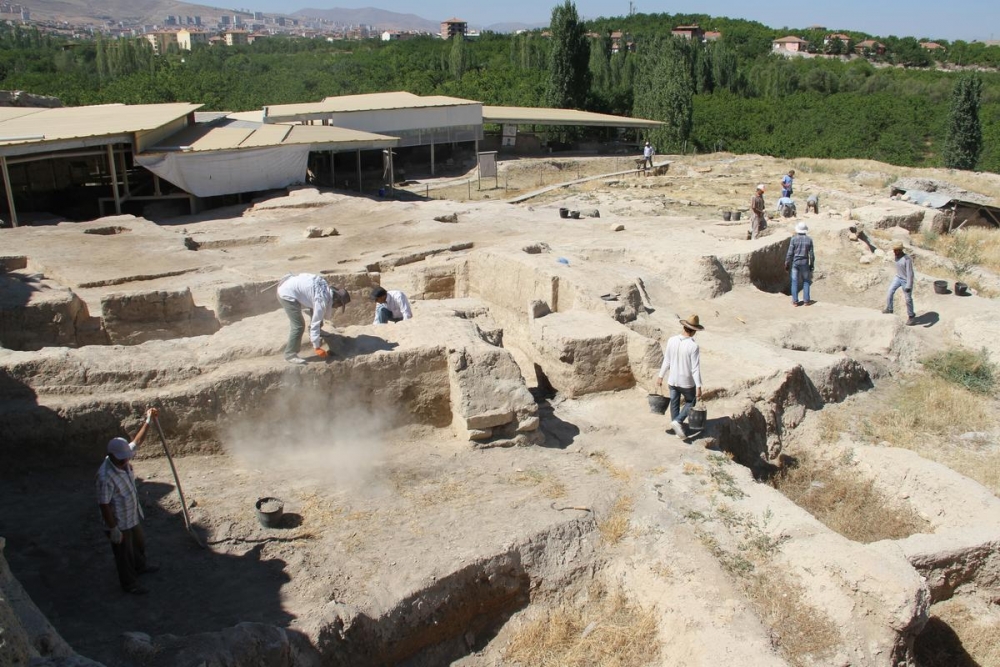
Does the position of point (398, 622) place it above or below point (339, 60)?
below

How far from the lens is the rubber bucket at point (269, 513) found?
6.81 m

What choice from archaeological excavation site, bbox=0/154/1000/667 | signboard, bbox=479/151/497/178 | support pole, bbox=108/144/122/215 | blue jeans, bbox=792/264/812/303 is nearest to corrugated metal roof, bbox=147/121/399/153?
support pole, bbox=108/144/122/215

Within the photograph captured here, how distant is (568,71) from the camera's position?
43.6 metres

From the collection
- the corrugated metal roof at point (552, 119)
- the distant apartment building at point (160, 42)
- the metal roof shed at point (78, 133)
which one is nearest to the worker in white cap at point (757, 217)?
the metal roof shed at point (78, 133)

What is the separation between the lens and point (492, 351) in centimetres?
869

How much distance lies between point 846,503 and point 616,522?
133 inches

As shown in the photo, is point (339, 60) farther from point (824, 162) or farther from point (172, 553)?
point (172, 553)

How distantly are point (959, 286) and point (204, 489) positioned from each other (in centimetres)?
1336

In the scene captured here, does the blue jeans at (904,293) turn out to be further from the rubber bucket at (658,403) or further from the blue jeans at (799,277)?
the rubber bucket at (658,403)

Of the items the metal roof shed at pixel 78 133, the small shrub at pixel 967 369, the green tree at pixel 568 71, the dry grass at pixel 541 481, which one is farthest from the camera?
the green tree at pixel 568 71

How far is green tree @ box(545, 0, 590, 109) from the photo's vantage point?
43094 mm

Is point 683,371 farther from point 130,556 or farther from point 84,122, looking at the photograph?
point 84,122

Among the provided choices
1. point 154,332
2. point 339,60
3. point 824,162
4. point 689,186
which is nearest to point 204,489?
point 154,332

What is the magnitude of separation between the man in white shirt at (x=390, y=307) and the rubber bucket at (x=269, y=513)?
3336mm
